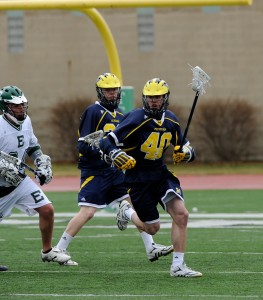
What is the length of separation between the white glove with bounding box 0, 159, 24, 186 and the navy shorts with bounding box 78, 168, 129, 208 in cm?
138

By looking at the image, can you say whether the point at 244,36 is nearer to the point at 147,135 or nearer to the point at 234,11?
the point at 234,11

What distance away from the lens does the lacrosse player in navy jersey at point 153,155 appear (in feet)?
32.6

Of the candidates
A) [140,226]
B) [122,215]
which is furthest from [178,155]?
[122,215]

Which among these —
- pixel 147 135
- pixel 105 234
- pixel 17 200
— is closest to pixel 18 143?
pixel 17 200

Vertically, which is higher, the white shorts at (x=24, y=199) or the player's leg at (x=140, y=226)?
the white shorts at (x=24, y=199)

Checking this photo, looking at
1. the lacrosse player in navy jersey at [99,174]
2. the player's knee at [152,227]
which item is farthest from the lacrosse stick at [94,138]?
the player's knee at [152,227]

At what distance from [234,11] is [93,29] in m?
4.48

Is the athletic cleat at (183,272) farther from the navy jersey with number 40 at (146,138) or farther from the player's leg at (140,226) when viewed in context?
the player's leg at (140,226)

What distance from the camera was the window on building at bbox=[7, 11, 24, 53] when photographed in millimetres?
34469

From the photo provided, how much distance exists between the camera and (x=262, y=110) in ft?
109

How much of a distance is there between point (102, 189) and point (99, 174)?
6.6 inches

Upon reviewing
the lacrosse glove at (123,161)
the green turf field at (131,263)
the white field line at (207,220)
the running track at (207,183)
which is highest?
the lacrosse glove at (123,161)

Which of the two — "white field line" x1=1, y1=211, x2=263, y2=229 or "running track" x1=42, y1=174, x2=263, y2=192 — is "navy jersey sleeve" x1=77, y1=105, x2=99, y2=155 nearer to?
"white field line" x1=1, y1=211, x2=263, y2=229

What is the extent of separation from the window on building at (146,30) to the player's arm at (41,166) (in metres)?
23.2
